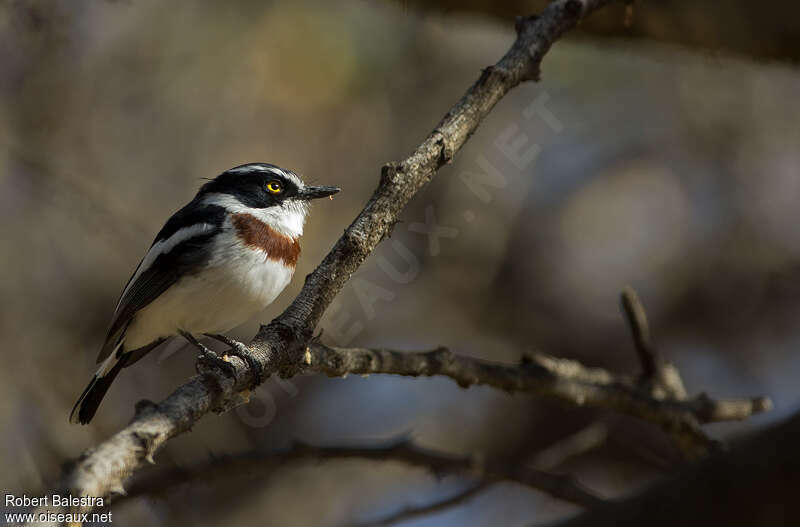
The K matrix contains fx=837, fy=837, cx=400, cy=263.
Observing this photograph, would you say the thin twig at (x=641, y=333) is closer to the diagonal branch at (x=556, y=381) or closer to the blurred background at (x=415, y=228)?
the diagonal branch at (x=556, y=381)

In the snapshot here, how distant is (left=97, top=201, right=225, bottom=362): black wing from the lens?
388cm

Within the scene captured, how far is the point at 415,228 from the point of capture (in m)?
6.82

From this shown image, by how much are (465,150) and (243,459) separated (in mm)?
4241

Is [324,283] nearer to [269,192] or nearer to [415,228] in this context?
[269,192]

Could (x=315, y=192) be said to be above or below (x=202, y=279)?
above

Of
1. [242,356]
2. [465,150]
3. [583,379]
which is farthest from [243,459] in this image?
[465,150]

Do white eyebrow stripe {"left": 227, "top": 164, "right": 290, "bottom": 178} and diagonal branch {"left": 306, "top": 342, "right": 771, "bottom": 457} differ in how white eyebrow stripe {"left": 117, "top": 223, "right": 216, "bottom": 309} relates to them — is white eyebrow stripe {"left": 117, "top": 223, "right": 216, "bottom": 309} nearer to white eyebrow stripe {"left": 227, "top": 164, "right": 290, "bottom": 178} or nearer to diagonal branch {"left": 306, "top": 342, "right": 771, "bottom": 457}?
white eyebrow stripe {"left": 227, "top": 164, "right": 290, "bottom": 178}

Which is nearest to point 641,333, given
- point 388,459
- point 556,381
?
point 556,381

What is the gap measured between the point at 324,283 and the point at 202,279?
4.21ft

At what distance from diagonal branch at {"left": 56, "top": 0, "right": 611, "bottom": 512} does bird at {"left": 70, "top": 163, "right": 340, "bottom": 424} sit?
1.09 m

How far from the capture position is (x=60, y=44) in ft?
19.7

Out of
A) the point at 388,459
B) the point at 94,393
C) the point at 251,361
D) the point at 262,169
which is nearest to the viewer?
the point at 251,361

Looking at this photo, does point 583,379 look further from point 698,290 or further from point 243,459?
point 698,290

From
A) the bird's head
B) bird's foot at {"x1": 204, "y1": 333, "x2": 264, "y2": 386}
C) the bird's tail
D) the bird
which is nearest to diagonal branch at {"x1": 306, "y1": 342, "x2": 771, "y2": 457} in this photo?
bird's foot at {"x1": 204, "y1": 333, "x2": 264, "y2": 386}
